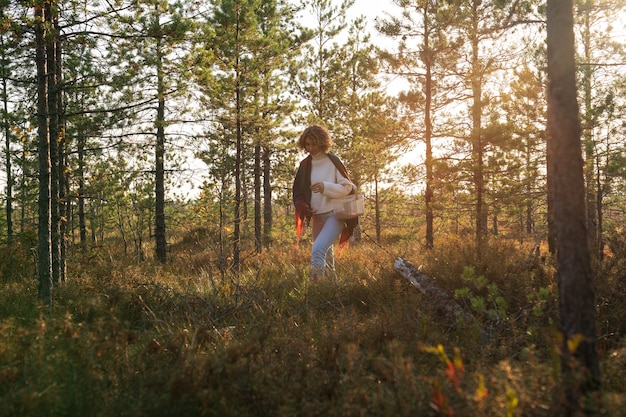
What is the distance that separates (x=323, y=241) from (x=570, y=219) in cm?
335

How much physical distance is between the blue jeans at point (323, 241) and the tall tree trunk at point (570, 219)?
315 centimetres

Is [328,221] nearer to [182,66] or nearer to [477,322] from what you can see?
[477,322]

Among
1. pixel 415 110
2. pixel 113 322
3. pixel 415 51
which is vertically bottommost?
pixel 113 322

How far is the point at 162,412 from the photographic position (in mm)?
2160

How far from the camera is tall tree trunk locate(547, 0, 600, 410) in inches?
84.5

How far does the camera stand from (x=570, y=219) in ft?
7.30

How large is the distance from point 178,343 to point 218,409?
74 cm

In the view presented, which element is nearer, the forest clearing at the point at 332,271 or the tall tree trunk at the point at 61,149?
the forest clearing at the point at 332,271

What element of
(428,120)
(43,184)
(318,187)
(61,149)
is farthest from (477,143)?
(43,184)

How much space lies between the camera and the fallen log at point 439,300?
11.3 ft

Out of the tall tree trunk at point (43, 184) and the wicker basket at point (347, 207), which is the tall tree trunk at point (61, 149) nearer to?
the tall tree trunk at point (43, 184)

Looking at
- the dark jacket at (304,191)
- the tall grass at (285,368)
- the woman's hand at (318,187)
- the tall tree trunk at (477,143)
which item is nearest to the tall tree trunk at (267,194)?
the tall tree trunk at (477,143)

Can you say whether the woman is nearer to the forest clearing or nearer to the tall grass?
the forest clearing

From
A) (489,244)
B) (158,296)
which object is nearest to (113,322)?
(158,296)
